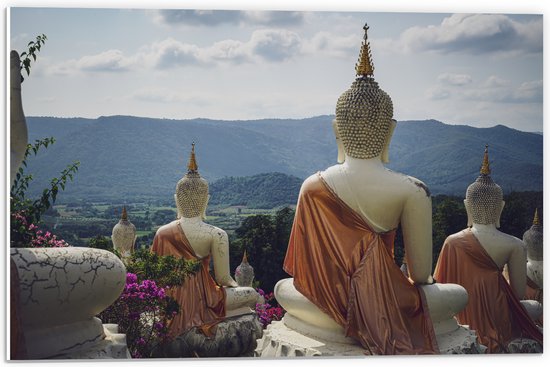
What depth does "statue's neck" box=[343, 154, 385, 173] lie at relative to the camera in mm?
5523

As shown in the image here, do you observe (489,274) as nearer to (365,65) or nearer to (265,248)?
(365,65)

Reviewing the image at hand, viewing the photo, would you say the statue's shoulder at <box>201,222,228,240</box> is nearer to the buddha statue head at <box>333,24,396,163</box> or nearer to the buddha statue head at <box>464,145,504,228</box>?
the buddha statue head at <box>464,145,504,228</box>

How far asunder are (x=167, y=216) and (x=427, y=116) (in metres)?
3.09

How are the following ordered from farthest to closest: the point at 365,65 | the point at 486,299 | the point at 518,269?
the point at 518,269 → the point at 486,299 → the point at 365,65

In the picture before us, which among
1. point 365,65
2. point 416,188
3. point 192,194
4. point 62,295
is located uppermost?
point 365,65

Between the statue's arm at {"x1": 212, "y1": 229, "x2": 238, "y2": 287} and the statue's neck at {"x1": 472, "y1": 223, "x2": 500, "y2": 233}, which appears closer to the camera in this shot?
the statue's neck at {"x1": 472, "y1": 223, "x2": 500, "y2": 233}

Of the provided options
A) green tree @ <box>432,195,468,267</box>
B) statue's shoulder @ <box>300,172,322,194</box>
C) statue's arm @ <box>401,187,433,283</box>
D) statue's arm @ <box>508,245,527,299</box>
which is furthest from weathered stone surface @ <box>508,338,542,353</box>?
green tree @ <box>432,195,468,267</box>

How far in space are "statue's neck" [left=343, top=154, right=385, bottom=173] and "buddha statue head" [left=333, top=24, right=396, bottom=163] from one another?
3cm

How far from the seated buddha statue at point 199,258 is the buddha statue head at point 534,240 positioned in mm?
2692

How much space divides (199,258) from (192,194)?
61 cm

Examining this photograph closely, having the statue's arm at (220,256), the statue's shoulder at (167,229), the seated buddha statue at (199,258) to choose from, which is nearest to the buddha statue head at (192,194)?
the seated buddha statue at (199,258)

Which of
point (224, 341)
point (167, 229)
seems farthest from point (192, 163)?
point (224, 341)

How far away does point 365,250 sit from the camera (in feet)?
17.9

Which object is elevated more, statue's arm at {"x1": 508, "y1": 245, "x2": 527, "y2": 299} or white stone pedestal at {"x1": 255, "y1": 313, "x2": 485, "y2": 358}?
statue's arm at {"x1": 508, "y1": 245, "x2": 527, "y2": 299}
